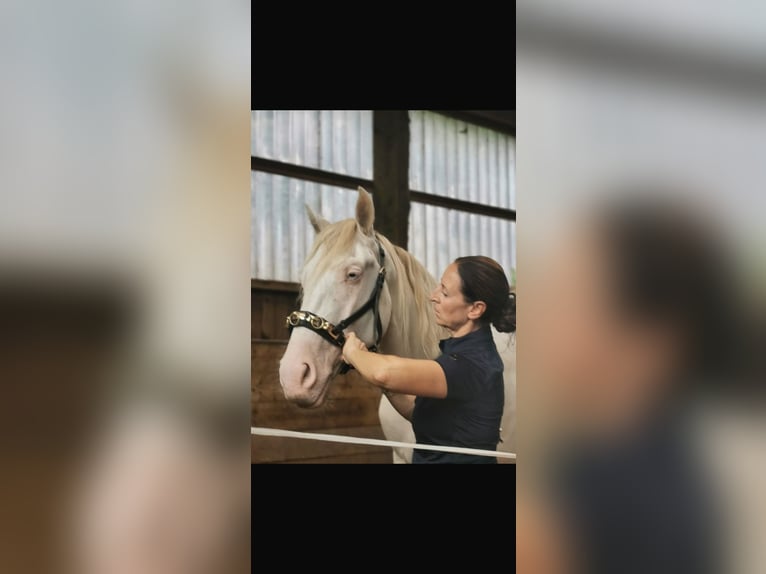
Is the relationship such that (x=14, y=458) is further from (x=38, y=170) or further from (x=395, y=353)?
(x=395, y=353)

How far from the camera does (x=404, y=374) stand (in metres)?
2.96

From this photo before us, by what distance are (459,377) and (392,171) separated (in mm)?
837

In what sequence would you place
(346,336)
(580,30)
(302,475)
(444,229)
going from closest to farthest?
1. (580,30)
2. (346,336)
3. (302,475)
4. (444,229)

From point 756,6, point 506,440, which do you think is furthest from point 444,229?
point 756,6

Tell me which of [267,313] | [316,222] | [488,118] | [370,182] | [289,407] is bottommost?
[289,407]

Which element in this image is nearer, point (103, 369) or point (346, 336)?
point (103, 369)

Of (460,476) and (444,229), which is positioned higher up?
(444,229)

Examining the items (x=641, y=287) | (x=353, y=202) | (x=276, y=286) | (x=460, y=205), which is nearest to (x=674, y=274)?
(x=641, y=287)

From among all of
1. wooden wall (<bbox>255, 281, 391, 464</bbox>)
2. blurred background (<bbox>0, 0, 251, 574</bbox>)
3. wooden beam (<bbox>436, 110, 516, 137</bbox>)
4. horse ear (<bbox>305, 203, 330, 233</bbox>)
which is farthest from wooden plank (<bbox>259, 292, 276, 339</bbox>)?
blurred background (<bbox>0, 0, 251, 574</bbox>)

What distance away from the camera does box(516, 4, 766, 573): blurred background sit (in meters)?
0.87

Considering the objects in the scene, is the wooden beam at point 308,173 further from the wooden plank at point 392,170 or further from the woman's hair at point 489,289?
the woman's hair at point 489,289

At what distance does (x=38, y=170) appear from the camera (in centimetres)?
95

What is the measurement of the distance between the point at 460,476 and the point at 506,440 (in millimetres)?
205

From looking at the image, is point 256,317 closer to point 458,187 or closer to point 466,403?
point 466,403
